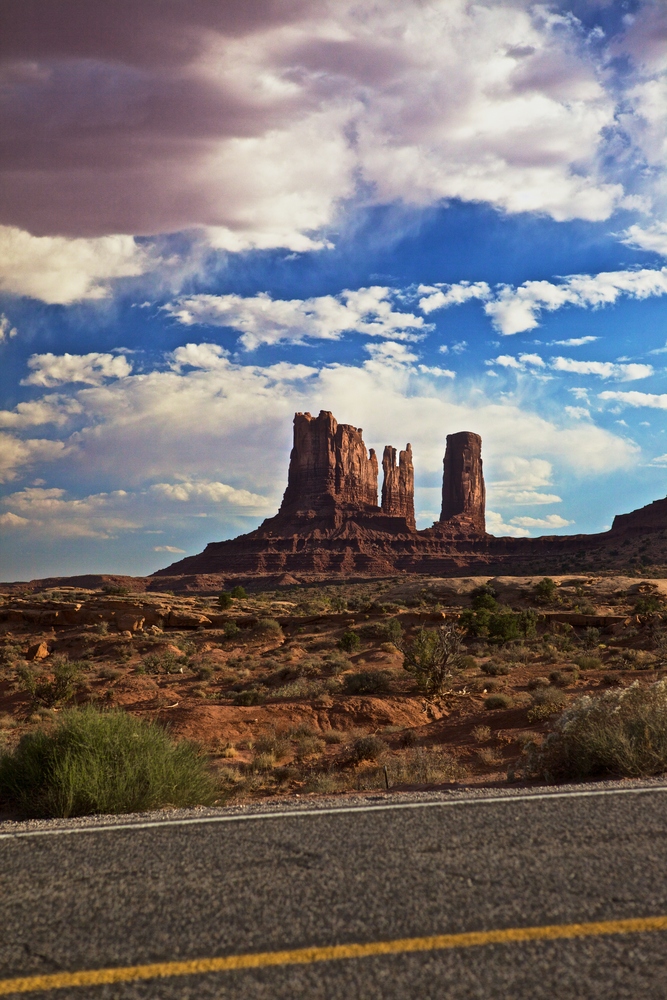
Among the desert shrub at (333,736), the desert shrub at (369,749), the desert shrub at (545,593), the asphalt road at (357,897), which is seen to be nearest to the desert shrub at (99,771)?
the asphalt road at (357,897)

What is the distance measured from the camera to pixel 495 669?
24141 millimetres

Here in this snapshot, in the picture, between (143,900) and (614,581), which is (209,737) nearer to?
(143,900)

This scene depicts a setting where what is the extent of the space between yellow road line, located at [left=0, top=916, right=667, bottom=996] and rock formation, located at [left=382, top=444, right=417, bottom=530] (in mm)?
136411

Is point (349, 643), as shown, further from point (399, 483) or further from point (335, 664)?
point (399, 483)

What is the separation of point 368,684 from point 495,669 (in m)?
5.75

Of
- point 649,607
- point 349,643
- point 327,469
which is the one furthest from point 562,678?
point 327,469

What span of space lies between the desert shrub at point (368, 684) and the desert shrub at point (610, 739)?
1124 centimetres

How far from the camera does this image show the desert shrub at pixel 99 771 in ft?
25.4

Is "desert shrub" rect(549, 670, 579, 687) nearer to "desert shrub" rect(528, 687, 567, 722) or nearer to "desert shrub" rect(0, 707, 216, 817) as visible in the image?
"desert shrub" rect(528, 687, 567, 722)

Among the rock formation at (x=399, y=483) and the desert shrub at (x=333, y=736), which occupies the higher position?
the rock formation at (x=399, y=483)

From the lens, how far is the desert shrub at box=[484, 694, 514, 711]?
17.9m

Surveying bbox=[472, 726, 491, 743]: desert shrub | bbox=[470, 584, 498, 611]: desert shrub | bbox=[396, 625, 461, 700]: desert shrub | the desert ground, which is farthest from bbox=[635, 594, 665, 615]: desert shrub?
bbox=[472, 726, 491, 743]: desert shrub

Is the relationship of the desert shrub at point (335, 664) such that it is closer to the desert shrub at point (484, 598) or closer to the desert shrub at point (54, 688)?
the desert shrub at point (54, 688)

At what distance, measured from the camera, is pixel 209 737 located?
53.2ft
